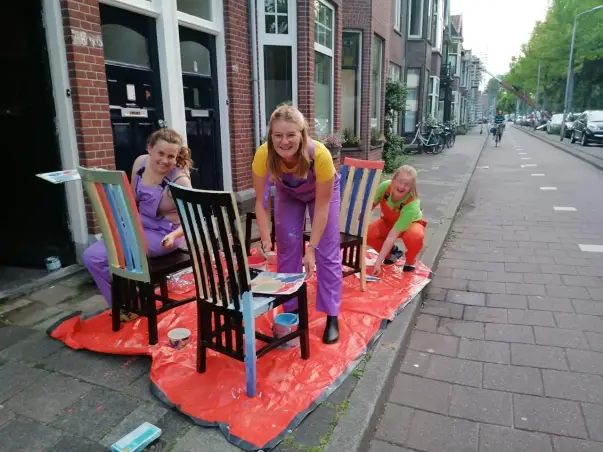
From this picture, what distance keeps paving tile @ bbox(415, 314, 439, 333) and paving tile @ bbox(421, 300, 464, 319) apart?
0.28ft

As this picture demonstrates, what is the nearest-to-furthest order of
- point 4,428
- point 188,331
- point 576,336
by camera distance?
point 4,428, point 188,331, point 576,336

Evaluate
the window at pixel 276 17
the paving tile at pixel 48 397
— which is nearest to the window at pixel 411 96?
the window at pixel 276 17

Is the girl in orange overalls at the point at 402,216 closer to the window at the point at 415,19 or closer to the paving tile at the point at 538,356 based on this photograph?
the paving tile at the point at 538,356

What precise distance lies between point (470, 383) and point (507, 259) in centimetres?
287

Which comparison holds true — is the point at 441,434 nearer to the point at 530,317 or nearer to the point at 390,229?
the point at 530,317

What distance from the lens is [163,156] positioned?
3.18 metres

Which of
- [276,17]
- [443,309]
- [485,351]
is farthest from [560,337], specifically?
[276,17]

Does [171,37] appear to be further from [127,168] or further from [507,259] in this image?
[507,259]

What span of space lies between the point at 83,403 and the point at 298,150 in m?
1.83

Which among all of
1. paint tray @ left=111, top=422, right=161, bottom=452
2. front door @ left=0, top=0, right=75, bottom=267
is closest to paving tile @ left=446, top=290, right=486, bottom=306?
paint tray @ left=111, top=422, right=161, bottom=452

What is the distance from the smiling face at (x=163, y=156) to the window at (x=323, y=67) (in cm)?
592

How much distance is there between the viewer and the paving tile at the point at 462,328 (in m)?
3.52

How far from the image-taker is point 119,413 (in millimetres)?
2414

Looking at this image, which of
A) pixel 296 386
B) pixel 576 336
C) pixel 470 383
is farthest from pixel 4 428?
pixel 576 336
